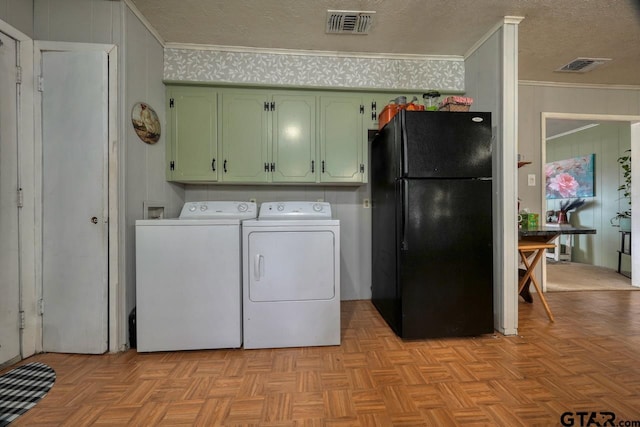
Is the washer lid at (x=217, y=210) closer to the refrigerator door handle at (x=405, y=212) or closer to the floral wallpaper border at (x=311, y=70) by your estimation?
the floral wallpaper border at (x=311, y=70)

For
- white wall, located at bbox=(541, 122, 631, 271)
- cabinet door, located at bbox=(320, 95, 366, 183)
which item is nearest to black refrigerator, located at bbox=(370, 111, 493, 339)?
cabinet door, located at bbox=(320, 95, 366, 183)

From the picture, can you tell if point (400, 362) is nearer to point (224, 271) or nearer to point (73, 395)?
point (224, 271)

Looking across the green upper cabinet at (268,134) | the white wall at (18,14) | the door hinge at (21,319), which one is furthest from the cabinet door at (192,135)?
the door hinge at (21,319)

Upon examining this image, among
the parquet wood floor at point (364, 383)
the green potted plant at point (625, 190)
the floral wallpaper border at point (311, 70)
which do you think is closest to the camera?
the parquet wood floor at point (364, 383)

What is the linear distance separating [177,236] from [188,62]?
1.67m

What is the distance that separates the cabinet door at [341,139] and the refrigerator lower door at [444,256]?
769 millimetres

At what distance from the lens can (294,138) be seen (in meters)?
2.60

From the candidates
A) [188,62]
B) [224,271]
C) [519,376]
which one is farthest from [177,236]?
[519,376]

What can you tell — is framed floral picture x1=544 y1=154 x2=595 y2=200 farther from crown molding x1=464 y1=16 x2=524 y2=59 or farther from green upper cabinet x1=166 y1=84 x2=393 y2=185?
green upper cabinet x1=166 y1=84 x2=393 y2=185

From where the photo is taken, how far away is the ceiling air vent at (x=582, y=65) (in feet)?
9.06

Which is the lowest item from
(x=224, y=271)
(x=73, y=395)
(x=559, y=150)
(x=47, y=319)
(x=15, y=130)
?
(x=73, y=395)

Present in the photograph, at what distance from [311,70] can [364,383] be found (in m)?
2.56

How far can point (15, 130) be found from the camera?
69.8 inches

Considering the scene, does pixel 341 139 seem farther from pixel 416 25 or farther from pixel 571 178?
pixel 571 178
